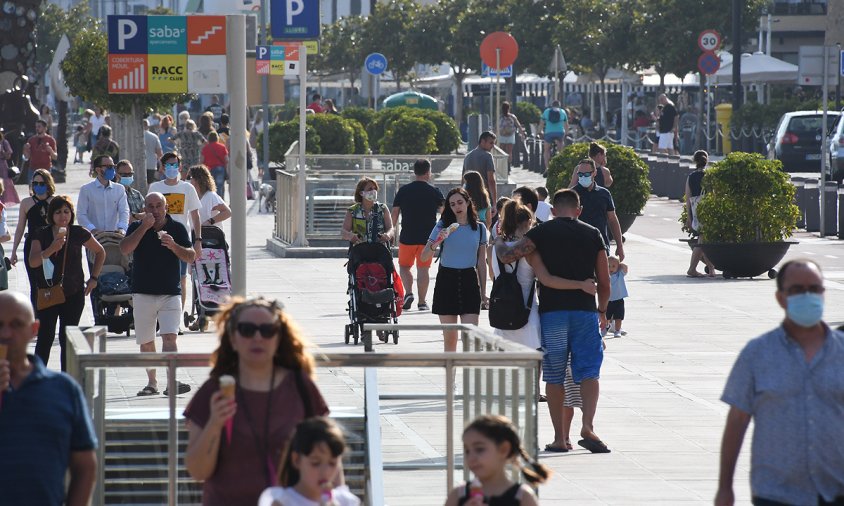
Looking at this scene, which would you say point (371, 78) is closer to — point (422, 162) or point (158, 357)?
point (422, 162)

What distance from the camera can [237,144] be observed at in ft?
28.1

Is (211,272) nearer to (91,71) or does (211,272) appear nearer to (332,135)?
(91,71)

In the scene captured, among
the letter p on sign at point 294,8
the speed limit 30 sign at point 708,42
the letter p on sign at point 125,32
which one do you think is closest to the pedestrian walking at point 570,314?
the letter p on sign at point 125,32

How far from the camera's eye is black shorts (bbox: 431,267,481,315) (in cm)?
1212

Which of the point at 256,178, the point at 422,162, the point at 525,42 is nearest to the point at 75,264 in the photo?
the point at 422,162

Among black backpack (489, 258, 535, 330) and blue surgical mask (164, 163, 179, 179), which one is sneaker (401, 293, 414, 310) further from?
black backpack (489, 258, 535, 330)

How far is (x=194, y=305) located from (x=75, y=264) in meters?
3.93

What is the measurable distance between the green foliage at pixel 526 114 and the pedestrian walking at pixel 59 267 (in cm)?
4029

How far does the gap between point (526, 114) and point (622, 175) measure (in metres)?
28.8

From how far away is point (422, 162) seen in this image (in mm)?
16094

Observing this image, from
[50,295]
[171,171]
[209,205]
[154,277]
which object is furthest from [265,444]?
[209,205]

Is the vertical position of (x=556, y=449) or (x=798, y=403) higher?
(x=798, y=403)

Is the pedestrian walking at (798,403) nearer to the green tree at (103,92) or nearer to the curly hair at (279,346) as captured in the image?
the curly hair at (279,346)

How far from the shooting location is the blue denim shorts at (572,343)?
9.77 metres
